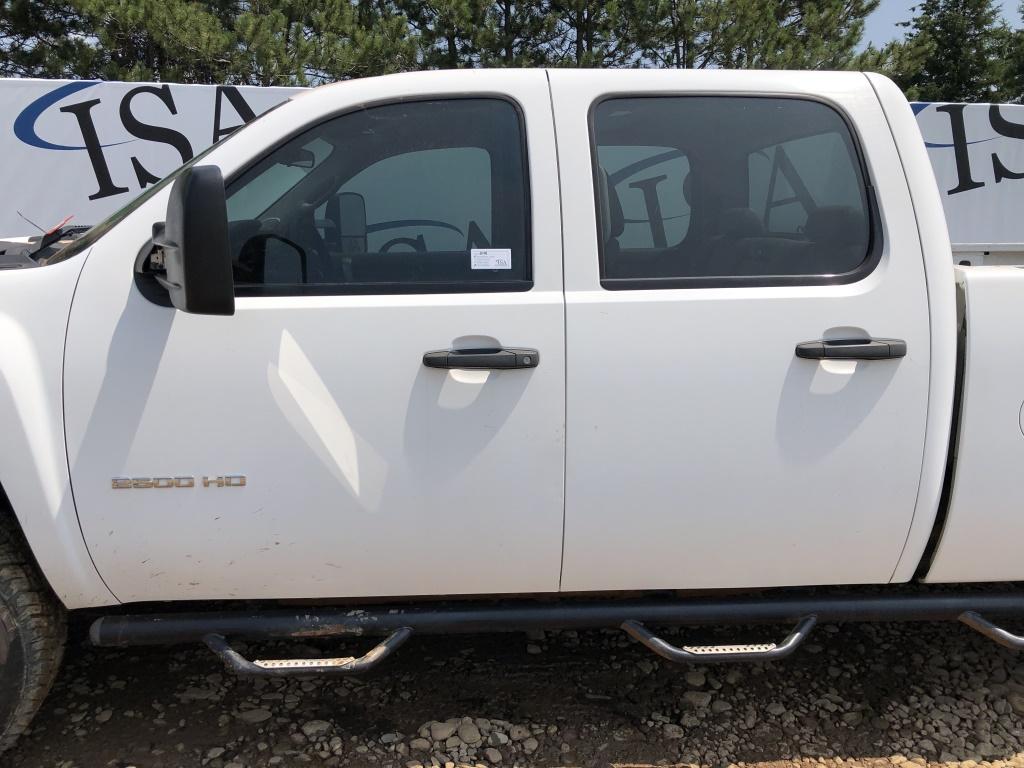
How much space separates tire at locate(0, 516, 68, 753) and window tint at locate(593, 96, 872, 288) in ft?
5.77

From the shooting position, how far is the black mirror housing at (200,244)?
1728mm

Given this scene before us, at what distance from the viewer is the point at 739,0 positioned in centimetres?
1456

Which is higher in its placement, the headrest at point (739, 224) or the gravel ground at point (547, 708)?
the headrest at point (739, 224)

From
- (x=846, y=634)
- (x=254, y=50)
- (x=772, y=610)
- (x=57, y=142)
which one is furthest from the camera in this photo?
(x=254, y=50)

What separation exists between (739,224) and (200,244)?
1384mm

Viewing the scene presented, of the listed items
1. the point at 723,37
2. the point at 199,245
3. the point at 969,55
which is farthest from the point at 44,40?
the point at 969,55

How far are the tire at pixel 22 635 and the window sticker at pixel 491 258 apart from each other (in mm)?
1409

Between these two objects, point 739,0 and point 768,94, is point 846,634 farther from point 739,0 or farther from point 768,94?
point 739,0

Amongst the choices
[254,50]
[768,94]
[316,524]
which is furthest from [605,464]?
[254,50]

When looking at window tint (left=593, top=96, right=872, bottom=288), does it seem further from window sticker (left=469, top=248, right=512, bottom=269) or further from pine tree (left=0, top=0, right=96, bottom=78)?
pine tree (left=0, top=0, right=96, bottom=78)

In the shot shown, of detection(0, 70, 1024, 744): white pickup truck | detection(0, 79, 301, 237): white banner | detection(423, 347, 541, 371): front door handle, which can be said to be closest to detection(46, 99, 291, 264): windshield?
detection(0, 70, 1024, 744): white pickup truck

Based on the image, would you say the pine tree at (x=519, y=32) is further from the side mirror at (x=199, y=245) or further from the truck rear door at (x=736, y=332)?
the side mirror at (x=199, y=245)

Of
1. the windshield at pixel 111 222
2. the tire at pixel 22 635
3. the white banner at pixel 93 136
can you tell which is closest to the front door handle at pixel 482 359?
the windshield at pixel 111 222

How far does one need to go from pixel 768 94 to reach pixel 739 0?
1424 centimetres
